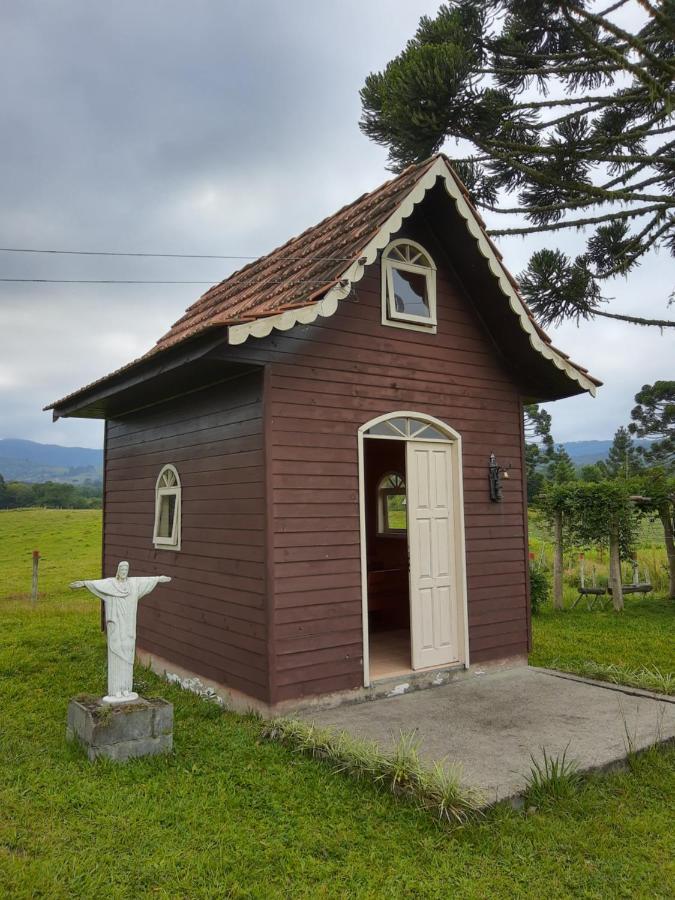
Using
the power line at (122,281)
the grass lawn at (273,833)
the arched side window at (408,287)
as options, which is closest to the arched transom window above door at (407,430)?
the arched side window at (408,287)

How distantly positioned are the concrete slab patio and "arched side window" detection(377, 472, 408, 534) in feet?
14.5

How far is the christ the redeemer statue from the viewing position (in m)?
5.25

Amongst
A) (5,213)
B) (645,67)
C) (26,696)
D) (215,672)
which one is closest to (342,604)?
(215,672)

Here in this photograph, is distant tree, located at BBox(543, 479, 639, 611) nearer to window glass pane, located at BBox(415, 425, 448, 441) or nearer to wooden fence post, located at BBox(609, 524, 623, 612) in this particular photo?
wooden fence post, located at BBox(609, 524, 623, 612)

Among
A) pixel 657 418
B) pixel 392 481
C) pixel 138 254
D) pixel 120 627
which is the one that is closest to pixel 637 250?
pixel 392 481

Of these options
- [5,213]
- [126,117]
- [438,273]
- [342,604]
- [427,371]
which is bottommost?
[342,604]

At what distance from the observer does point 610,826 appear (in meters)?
4.07

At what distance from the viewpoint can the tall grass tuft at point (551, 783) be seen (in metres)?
4.30

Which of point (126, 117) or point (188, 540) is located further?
point (126, 117)

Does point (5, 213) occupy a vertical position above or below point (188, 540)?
above

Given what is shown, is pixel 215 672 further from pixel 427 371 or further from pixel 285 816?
pixel 427 371

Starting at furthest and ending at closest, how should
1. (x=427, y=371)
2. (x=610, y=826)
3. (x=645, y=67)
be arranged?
1. (x=645, y=67)
2. (x=427, y=371)
3. (x=610, y=826)

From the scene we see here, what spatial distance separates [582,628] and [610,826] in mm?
7114

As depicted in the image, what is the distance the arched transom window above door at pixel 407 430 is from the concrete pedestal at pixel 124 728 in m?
3.30
